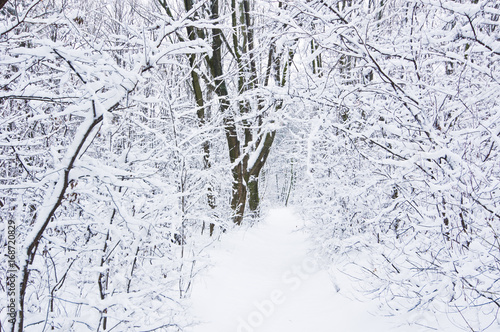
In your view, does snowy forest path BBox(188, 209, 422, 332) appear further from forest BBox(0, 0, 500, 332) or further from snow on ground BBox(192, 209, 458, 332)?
forest BBox(0, 0, 500, 332)

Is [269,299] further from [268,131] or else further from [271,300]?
[268,131]

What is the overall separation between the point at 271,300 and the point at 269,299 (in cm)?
4

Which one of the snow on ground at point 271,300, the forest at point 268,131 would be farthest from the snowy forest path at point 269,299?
the forest at point 268,131

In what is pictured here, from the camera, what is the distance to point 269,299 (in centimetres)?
513

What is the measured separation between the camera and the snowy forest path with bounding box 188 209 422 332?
382 centimetres

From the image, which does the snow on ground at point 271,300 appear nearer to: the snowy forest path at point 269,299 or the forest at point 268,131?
the snowy forest path at point 269,299

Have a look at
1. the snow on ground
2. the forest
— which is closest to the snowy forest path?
the snow on ground

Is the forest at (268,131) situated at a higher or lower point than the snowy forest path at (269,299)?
higher

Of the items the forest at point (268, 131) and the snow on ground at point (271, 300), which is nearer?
the forest at point (268, 131)

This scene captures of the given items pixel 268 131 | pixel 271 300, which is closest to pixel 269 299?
pixel 271 300

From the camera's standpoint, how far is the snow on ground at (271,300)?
373 centimetres

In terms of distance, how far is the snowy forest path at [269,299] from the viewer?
12.5ft

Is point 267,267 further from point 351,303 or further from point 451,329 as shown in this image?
point 451,329

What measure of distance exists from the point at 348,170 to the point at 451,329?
12.8 ft
